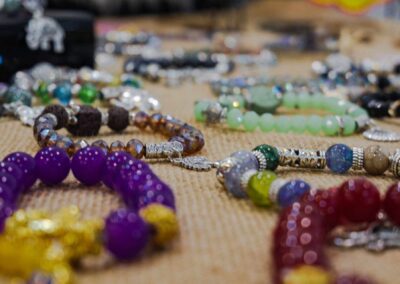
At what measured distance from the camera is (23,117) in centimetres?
104

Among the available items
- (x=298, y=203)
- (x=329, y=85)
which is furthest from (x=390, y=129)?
(x=298, y=203)

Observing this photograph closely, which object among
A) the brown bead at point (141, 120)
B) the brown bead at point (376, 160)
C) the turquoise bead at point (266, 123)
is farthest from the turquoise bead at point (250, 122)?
the brown bead at point (376, 160)

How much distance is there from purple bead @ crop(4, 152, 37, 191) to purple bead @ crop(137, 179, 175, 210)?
135 millimetres

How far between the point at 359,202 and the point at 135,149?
32 cm

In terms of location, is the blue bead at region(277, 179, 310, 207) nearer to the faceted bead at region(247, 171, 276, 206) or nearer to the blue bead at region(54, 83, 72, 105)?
the faceted bead at region(247, 171, 276, 206)

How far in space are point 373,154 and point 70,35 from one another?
31.0 inches

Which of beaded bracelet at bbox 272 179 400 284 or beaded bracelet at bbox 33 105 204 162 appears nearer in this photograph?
beaded bracelet at bbox 272 179 400 284

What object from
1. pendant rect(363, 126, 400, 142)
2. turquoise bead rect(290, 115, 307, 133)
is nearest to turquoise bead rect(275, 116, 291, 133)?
turquoise bead rect(290, 115, 307, 133)

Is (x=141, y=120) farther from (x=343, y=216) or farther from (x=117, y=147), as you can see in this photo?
(x=343, y=216)

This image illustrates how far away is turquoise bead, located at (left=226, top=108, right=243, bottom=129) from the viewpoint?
101 centimetres

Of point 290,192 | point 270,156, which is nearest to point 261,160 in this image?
point 270,156

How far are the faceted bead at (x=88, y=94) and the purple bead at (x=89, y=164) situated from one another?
1.49 feet

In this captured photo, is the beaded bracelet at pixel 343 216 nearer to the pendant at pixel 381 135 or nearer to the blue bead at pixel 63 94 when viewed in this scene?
the pendant at pixel 381 135

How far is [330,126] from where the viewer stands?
3.26 feet
